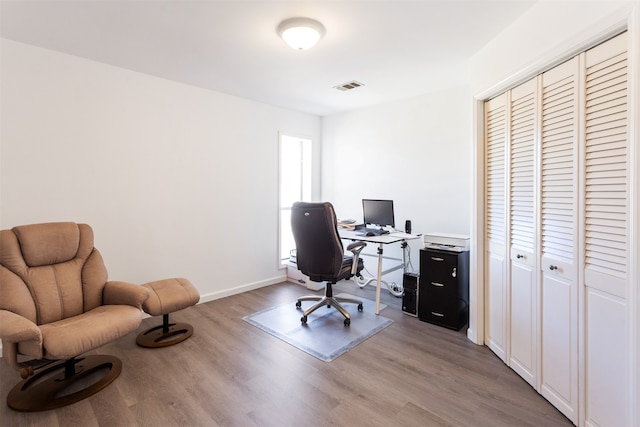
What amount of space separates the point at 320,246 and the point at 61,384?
218 centimetres

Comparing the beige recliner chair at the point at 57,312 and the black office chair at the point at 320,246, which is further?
the black office chair at the point at 320,246

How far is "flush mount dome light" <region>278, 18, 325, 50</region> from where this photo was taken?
7.11ft

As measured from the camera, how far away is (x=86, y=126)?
2.85 m

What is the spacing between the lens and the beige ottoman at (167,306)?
101 inches

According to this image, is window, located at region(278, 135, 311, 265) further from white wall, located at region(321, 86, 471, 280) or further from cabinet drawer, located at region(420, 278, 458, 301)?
cabinet drawer, located at region(420, 278, 458, 301)

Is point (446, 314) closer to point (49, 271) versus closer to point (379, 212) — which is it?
point (379, 212)

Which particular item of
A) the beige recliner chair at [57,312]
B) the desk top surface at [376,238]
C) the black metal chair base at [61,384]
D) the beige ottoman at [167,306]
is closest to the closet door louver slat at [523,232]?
the desk top surface at [376,238]

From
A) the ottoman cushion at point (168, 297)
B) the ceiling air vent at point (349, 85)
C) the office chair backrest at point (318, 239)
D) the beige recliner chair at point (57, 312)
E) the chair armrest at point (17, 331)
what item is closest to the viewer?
the chair armrest at point (17, 331)

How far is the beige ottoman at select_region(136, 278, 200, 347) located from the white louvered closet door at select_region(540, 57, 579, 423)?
8.96 feet

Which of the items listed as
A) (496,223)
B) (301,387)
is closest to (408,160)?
(496,223)

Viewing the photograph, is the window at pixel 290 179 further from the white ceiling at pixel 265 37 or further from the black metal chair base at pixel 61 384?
the black metal chair base at pixel 61 384

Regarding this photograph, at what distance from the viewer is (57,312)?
2275 mm

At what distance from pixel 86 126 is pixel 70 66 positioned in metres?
0.53

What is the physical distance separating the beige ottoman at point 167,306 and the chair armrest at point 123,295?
0.53 feet
